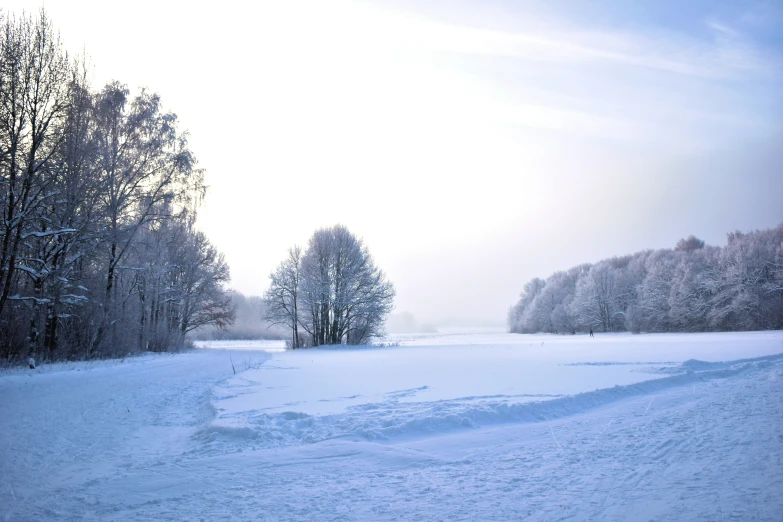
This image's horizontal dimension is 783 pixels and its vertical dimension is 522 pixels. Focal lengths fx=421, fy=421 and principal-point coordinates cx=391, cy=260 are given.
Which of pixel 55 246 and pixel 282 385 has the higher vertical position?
pixel 55 246

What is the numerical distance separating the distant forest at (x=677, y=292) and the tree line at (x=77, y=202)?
5315cm

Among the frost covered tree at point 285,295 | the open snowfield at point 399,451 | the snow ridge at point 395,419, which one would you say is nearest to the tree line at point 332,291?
the frost covered tree at point 285,295

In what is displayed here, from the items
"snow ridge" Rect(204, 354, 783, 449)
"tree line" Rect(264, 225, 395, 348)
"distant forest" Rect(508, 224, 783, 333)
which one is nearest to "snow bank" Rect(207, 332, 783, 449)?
"snow ridge" Rect(204, 354, 783, 449)

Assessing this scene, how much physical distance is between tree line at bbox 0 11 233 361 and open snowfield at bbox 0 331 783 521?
221 inches

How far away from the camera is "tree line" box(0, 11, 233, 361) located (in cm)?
1314

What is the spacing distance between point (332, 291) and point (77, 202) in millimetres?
21689

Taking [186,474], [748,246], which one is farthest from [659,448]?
[748,246]

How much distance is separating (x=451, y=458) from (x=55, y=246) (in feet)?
55.2

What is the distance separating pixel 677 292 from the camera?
A: 53312 millimetres

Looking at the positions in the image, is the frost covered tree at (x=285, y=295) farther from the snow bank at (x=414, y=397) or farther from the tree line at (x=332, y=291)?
the snow bank at (x=414, y=397)

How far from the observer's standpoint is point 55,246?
1542 centimetres

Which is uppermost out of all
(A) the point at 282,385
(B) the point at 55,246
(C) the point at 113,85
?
(C) the point at 113,85

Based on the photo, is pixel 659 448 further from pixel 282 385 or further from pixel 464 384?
pixel 282 385

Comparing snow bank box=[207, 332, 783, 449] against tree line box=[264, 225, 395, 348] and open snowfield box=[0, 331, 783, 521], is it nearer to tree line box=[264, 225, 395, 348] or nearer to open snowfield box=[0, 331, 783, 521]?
open snowfield box=[0, 331, 783, 521]
